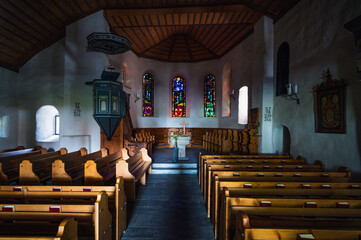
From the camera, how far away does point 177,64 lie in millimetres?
12359

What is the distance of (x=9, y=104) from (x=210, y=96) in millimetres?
10244

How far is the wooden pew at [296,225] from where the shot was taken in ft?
4.72

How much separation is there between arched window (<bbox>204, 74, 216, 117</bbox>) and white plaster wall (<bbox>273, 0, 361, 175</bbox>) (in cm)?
606

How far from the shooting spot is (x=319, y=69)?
432cm

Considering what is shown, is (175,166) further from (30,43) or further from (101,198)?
(30,43)

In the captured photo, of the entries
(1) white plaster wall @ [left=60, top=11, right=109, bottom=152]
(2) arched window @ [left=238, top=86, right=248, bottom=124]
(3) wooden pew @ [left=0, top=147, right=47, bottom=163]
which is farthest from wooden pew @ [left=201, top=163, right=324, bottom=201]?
(2) arched window @ [left=238, top=86, right=248, bottom=124]

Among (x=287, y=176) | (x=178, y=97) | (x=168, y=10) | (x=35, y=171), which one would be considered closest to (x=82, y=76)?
(x=168, y=10)

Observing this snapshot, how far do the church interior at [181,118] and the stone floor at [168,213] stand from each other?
0.09 feet

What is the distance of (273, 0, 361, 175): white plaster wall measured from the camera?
3.45 m

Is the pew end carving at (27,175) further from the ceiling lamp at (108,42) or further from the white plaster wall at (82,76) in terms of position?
the white plaster wall at (82,76)

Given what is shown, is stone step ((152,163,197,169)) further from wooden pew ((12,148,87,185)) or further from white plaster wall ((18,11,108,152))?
white plaster wall ((18,11,108,152))

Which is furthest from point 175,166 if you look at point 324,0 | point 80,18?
point 80,18

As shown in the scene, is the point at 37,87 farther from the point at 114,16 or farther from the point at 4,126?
the point at 114,16

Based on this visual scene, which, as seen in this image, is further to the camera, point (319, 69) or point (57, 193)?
point (319, 69)
